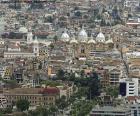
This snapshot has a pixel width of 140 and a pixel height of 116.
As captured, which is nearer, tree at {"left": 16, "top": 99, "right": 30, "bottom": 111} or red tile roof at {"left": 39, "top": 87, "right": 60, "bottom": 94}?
tree at {"left": 16, "top": 99, "right": 30, "bottom": 111}

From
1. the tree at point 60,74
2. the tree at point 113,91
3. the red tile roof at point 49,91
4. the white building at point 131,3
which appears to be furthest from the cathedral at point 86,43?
the white building at point 131,3

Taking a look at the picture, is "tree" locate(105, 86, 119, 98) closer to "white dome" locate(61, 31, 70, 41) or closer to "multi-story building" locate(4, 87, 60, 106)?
"multi-story building" locate(4, 87, 60, 106)

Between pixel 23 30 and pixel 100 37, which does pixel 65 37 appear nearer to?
pixel 100 37

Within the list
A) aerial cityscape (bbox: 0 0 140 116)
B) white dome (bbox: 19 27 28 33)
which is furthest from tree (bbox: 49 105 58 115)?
white dome (bbox: 19 27 28 33)

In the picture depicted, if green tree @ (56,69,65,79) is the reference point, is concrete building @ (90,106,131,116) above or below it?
above

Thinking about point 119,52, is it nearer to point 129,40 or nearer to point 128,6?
point 129,40

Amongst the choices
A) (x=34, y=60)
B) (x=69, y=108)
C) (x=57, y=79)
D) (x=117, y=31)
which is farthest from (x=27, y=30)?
(x=69, y=108)

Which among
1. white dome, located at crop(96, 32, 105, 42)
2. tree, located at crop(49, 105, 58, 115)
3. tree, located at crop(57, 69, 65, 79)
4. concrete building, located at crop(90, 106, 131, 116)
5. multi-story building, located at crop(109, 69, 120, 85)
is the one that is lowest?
white dome, located at crop(96, 32, 105, 42)
